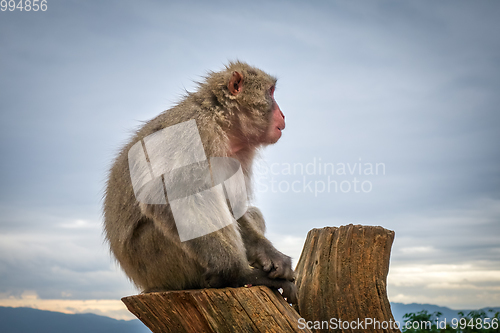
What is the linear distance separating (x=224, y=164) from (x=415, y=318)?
3.05 m

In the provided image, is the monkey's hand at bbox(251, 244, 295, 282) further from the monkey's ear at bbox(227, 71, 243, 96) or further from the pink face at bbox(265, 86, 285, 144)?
the monkey's ear at bbox(227, 71, 243, 96)

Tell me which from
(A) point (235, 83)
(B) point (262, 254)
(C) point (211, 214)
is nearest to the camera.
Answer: (C) point (211, 214)

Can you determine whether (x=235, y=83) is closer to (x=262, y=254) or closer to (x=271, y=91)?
(x=271, y=91)

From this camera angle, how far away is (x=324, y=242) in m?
3.87

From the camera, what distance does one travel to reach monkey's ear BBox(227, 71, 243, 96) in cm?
364

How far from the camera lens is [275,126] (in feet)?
12.7

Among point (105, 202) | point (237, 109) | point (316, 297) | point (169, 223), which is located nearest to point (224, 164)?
point (237, 109)

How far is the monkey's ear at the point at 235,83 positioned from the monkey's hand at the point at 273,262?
1.41 meters

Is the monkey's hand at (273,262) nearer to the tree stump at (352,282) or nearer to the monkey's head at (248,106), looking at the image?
the tree stump at (352,282)

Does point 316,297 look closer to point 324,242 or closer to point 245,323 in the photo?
point 324,242

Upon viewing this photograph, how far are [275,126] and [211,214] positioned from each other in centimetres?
126

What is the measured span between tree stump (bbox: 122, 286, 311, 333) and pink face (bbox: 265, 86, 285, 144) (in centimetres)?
150

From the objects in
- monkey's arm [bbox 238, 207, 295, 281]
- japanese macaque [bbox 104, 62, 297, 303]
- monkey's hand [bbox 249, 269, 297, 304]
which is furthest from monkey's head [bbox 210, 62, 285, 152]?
monkey's hand [bbox 249, 269, 297, 304]

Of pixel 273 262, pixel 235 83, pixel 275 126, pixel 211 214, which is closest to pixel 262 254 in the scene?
pixel 273 262
